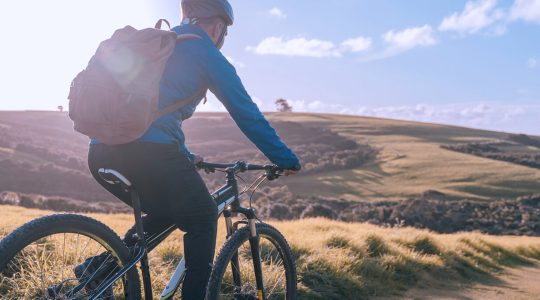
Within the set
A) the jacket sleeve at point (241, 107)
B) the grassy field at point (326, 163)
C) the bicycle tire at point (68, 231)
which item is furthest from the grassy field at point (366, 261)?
the grassy field at point (326, 163)

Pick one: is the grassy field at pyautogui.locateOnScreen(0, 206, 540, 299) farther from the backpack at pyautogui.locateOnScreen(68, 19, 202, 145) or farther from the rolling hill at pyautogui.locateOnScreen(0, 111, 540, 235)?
the rolling hill at pyautogui.locateOnScreen(0, 111, 540, 235)

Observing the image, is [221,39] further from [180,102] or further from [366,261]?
[366,261]

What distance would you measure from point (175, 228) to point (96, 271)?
2.22ft

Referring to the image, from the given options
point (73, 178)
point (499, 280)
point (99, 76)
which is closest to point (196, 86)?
point (99, 76)

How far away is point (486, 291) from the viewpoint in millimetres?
8250

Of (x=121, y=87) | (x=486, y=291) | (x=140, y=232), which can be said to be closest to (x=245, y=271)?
(x=140, y=232)

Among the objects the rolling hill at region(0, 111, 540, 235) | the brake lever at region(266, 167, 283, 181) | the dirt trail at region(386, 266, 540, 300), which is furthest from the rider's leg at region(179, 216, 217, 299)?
the rolling hill at region(0, 111, 540, 235)

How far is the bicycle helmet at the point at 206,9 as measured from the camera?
363cm

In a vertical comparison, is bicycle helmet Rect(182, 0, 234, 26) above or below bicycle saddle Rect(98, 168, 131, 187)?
above

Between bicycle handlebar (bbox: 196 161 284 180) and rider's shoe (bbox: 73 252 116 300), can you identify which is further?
bicycle handlebar (bbox: 196 161 284 180)

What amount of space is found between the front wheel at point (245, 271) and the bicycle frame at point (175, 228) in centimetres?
7

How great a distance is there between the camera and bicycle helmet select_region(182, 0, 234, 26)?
11.9ft

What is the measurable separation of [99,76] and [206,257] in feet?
4.49

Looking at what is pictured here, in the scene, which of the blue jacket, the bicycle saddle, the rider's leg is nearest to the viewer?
the bicycle saddle
